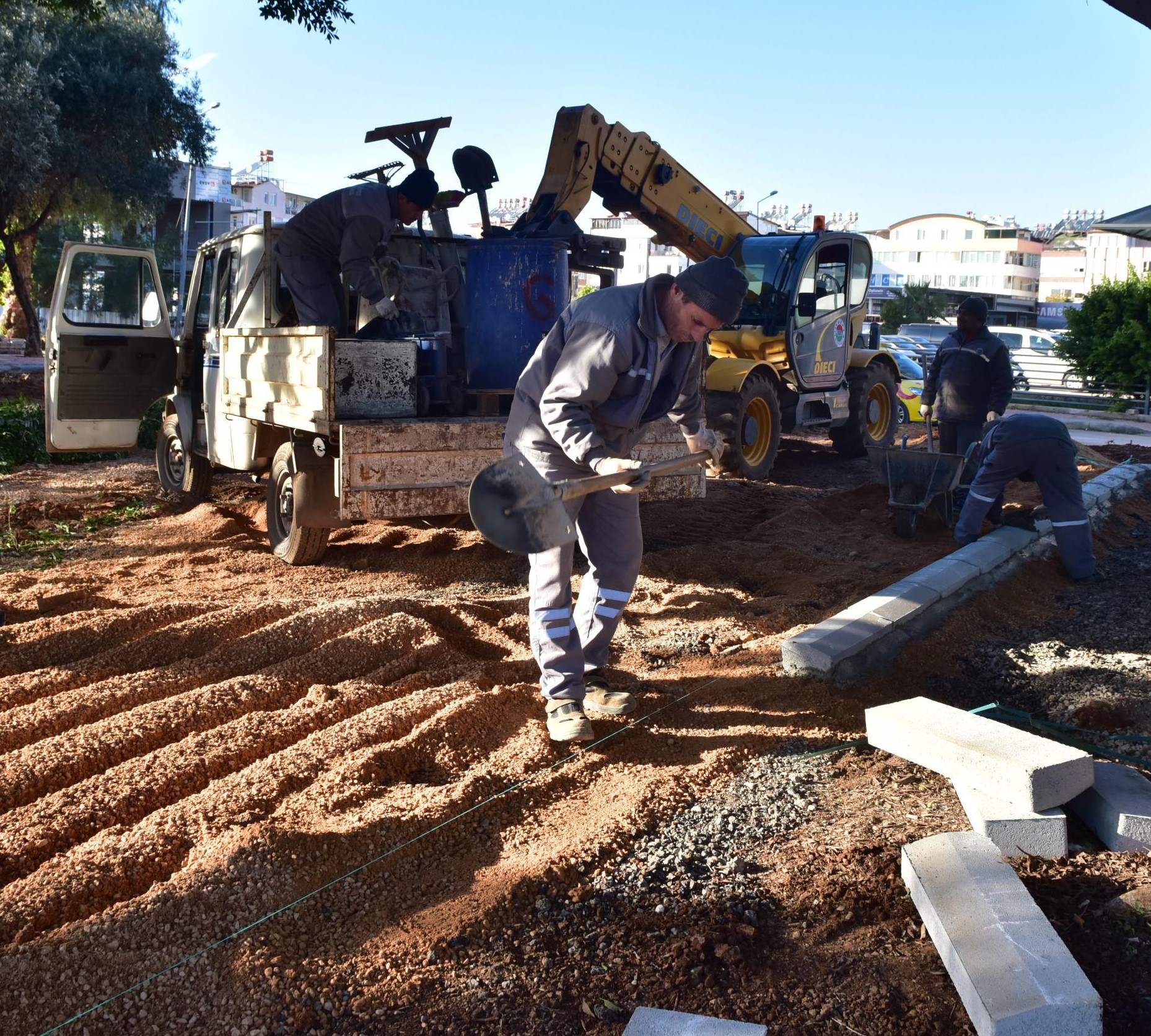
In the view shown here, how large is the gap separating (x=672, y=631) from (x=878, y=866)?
2.56m

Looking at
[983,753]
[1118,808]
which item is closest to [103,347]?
[983,753]

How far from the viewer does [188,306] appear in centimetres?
855

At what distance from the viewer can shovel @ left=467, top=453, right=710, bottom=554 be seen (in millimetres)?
3645

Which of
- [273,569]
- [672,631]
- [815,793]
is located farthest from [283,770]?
[273,569]

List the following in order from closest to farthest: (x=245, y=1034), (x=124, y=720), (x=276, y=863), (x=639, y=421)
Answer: (x=245, y=1034), (x=276, y=863), (x=124, y=720), (x=639, y=421)

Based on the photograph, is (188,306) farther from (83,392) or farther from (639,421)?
(639,421)

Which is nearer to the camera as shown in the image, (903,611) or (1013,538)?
(903,611)

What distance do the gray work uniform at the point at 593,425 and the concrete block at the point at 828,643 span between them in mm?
838

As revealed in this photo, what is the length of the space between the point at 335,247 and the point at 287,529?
186 cm

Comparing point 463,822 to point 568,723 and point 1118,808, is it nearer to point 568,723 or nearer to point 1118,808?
point 568,723

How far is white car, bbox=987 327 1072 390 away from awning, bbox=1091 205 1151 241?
10.4m

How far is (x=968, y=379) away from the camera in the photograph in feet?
28.0

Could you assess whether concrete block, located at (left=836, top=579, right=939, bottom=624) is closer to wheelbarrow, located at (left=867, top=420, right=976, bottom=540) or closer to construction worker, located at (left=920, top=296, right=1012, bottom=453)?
wheelbarrow, located at (left=867, top=420, right=976, bottom=540)

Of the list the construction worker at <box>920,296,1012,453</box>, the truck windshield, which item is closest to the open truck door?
the truck windshield
